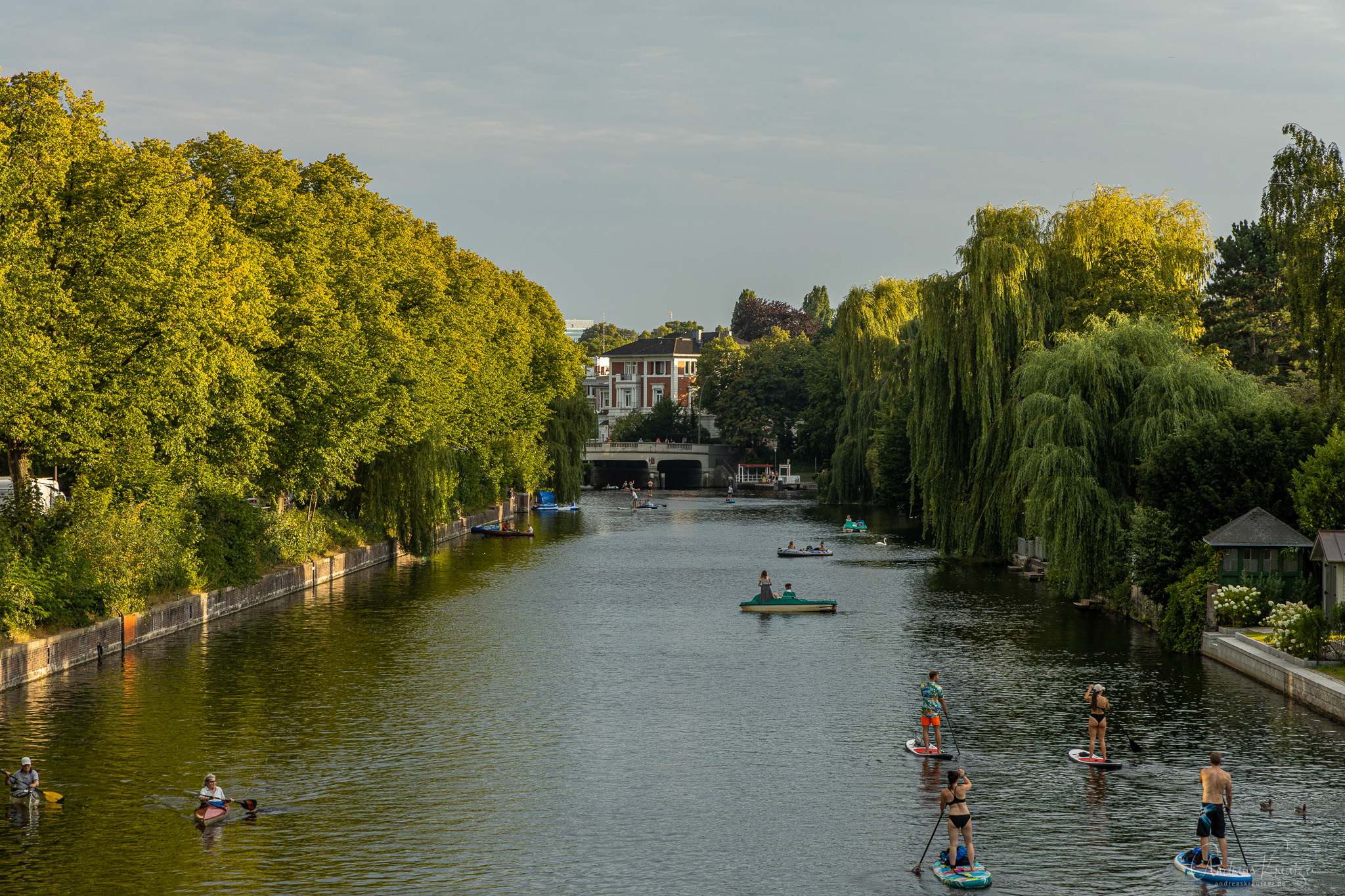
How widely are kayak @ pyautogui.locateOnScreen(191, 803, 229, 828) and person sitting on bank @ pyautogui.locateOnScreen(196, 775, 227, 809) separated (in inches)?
2.1

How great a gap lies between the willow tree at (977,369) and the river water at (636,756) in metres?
9.36

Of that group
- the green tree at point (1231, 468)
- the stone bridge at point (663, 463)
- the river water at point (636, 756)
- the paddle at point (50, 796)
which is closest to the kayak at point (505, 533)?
the river water at point (636, 756)

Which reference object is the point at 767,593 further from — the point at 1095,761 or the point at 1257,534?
the point at 1095,761

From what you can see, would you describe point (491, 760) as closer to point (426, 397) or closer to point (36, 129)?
point (36, 129)

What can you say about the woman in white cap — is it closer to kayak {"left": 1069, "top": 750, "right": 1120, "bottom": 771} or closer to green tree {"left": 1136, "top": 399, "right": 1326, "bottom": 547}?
kayak {"left": 1069, "top": 750, "right": 1120, "bottom": 771}

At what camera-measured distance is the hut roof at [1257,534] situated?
120 ft

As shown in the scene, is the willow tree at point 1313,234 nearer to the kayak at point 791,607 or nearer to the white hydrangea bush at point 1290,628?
the white hydrangea bush at point 1290,628

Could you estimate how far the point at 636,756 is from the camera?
1043 inches

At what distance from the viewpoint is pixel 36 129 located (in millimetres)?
34375

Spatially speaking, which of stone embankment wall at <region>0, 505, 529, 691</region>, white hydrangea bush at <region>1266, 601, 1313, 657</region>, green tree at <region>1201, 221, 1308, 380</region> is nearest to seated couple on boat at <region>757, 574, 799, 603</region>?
white hydrangea bush at <region>1266, 601, 1313, 657</region>

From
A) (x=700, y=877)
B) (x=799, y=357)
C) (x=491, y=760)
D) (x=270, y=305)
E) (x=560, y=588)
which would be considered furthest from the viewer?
(x=799, y=357)

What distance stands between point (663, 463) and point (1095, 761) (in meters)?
135

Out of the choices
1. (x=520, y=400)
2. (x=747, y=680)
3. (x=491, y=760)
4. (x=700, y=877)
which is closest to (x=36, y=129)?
(x=491, y=760)

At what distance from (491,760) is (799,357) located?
13267cm
